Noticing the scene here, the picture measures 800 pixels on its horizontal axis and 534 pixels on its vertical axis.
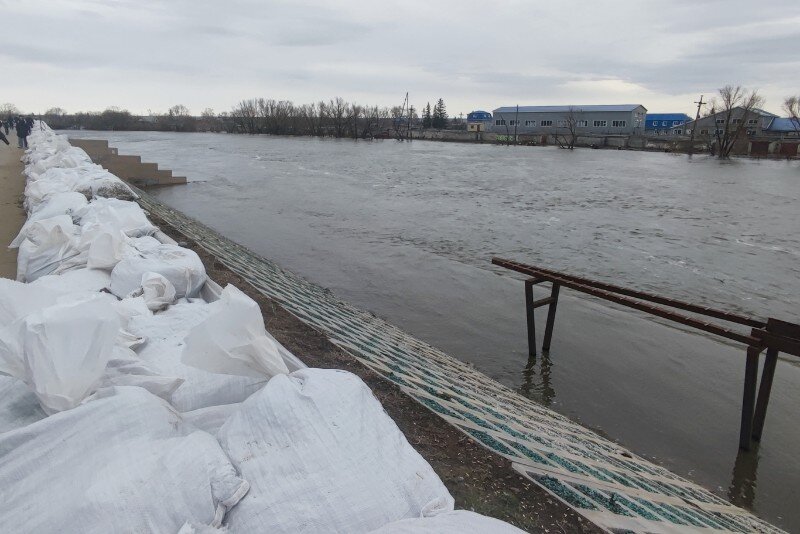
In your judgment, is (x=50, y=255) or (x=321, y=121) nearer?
(x=50, y=255)

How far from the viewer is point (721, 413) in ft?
17.2

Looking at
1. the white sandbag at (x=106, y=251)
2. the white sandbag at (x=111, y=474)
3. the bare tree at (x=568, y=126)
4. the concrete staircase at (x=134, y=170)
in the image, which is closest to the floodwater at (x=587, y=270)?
the concrete staircase at (x=134, y=170)

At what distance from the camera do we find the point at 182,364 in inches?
102

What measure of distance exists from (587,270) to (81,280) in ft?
29.1

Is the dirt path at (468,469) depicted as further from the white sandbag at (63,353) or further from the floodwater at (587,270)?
the floodwater at (587,270)

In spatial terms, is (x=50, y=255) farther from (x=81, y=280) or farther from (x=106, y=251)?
(x=81, y=280)

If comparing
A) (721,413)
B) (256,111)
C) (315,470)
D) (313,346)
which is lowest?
(721,413)

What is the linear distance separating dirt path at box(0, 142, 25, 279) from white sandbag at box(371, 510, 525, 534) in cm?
558

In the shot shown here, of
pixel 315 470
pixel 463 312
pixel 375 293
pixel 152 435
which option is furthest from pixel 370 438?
pixel 375 293

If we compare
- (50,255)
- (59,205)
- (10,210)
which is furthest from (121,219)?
(10,210)

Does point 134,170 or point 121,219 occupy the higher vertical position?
point 121,219

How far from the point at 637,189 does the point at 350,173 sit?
13228 mm

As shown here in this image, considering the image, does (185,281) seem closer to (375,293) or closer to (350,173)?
(375,293)

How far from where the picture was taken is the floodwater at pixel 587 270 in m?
4.96
